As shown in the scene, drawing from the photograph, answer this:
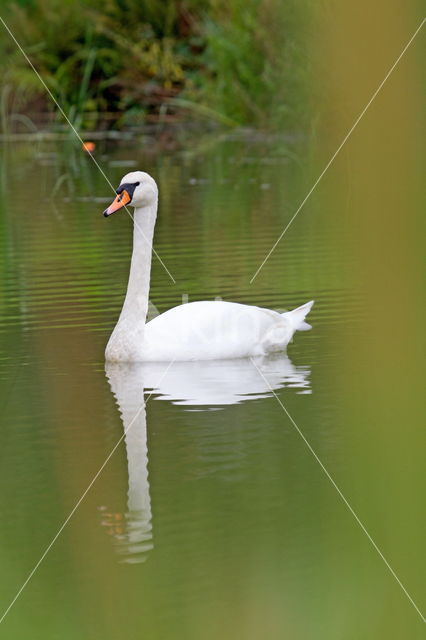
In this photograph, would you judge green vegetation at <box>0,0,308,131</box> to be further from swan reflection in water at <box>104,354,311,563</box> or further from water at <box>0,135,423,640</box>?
swan reflection in water at <box>104,354,311,563</box>

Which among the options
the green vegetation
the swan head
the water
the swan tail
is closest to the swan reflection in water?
the water

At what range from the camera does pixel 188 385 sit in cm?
579

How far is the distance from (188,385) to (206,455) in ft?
4.41

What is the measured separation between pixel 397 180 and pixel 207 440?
251 cm

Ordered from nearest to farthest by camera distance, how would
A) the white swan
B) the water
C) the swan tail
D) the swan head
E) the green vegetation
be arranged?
the water
the white swan
the swan tail
the swan head
the green vegetation

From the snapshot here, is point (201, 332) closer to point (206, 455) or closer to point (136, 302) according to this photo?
point (136, 302)

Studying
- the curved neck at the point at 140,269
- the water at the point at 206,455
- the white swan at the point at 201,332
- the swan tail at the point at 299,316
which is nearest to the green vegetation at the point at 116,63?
the water at the point at 206,455

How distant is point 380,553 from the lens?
2.44 metres

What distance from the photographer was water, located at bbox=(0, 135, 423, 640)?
2201 millimetres

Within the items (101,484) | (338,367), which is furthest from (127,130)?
(101,484)

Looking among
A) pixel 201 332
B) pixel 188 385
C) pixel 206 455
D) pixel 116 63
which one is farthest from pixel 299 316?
pixel 116 63

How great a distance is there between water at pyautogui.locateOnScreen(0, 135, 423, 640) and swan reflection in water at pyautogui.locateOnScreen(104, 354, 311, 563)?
16 mm

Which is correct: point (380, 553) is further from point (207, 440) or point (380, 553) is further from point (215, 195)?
point (215, 195)

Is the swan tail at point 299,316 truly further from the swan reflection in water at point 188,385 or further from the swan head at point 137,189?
the swan head at point 137,189
